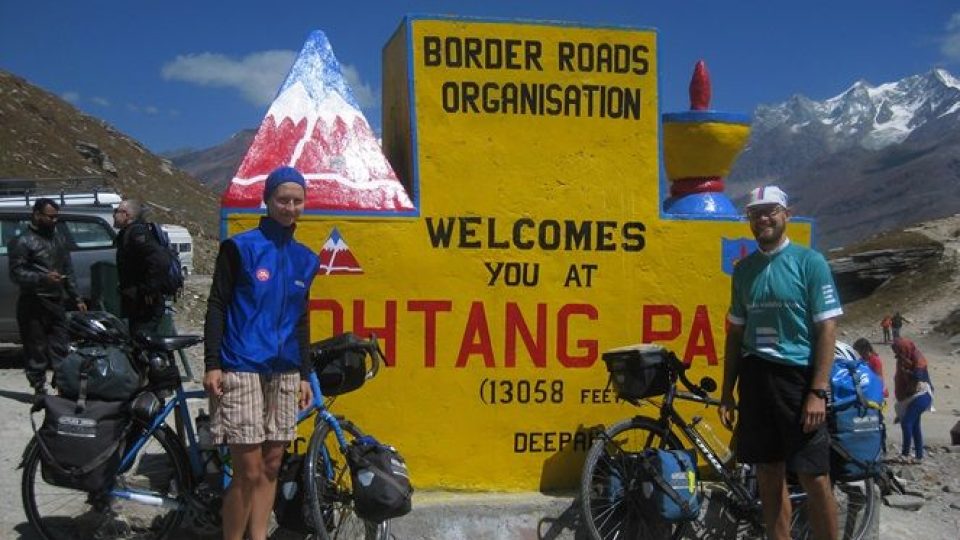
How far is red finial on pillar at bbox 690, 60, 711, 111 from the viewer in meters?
6.16

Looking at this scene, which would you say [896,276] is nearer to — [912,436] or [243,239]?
[912,436]

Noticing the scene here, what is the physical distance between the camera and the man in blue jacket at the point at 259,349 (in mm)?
4117

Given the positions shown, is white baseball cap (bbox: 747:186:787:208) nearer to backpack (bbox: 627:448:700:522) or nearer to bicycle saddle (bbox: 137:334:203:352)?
backpack (bbox: 627:448:700:522)

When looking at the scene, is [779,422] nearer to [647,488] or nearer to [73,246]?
[647,488]

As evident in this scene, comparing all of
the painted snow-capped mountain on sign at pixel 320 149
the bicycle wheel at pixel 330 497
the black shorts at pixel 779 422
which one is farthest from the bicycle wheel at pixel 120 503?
the black shorts at pixel 779 422

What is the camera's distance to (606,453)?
5.36m

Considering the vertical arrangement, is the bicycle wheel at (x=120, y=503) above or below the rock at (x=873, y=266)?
below

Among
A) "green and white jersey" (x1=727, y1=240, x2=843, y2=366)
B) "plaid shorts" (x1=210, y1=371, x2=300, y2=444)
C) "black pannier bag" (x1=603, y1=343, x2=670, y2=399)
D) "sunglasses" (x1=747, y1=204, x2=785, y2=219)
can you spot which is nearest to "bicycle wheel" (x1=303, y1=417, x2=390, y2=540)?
"plaid shorts" (x1=210, y1=371, x2=300, y2=444)

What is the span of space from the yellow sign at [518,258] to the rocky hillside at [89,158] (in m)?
24.4

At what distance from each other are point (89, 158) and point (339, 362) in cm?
4077

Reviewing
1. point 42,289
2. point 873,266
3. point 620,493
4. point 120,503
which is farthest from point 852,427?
point 873,266

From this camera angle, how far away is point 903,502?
709 centimetres

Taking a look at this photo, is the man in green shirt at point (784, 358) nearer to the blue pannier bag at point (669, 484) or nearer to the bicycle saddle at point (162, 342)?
the blue pannier bag at point (669, 484)

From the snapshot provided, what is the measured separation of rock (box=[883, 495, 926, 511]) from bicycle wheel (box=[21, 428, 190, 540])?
5.12 metres
